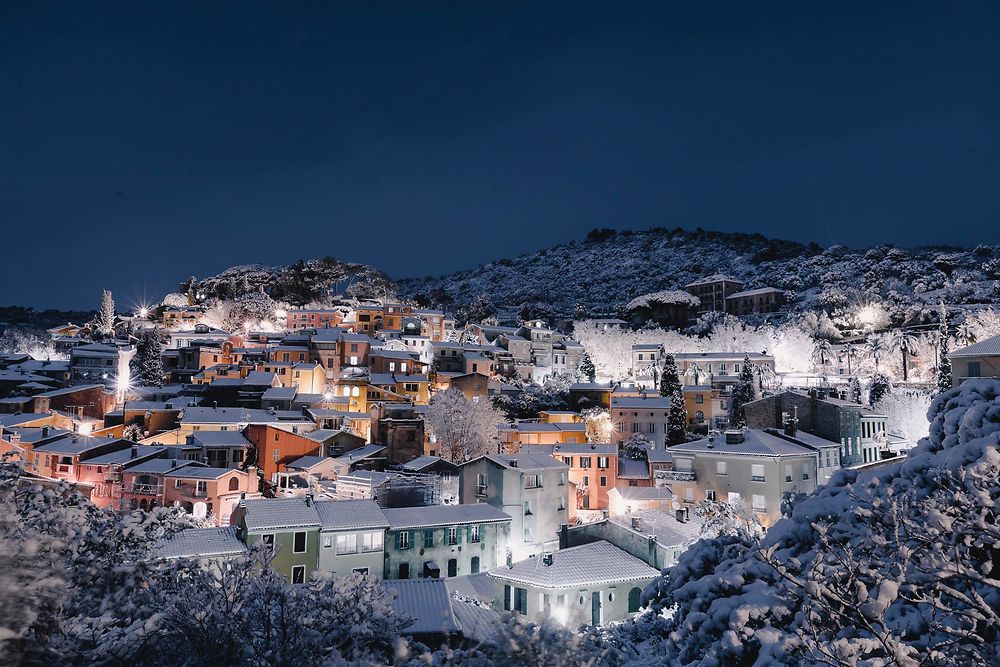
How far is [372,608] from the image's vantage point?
471 inches

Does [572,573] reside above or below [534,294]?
below

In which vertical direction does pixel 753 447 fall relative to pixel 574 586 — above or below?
above

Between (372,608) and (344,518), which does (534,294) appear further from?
(372,608)

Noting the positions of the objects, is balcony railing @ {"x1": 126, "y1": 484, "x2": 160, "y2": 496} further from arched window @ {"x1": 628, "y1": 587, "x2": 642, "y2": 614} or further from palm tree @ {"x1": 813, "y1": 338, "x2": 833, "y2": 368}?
palm tree @ {"x1": 813, "y1": 338, "x2": 833, "y2": 368}

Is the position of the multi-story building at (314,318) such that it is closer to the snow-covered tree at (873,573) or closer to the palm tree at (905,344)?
the palm tree at (905,344)

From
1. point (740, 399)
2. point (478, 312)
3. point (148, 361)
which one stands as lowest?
point (740, 399)

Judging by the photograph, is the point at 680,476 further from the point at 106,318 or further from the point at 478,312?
the point at 106,318

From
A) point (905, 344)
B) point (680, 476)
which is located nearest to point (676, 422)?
point (680, 476)

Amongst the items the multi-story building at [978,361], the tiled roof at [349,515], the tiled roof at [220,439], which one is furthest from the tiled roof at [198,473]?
the multi-story building at [978,361]

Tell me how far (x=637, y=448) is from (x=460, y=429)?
556 inches

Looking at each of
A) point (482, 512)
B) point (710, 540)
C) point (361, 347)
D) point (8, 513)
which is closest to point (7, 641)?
point (8, 513)

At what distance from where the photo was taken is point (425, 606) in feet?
63.5

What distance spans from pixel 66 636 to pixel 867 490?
41.8 feet

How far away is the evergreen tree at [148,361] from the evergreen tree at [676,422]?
47338 mm
